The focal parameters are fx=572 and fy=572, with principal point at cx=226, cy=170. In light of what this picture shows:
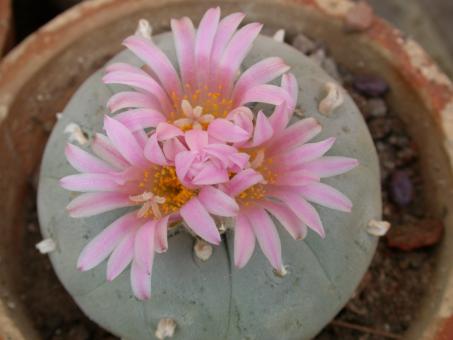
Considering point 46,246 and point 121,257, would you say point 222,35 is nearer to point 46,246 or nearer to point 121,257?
point 121,257

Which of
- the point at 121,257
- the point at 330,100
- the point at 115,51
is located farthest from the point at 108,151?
the point at 115,51

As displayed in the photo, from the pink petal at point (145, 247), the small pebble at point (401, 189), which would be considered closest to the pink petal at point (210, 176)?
the pink petal at point (145, 247)

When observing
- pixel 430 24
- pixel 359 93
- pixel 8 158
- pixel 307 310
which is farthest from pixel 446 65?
pixel 8 158

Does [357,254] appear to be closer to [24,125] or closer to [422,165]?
[422,165]

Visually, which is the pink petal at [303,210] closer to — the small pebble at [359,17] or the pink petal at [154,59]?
the pink petal at [154,59]

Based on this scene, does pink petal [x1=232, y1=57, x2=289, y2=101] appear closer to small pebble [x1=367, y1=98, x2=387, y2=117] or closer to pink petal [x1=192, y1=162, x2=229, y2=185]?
pink petal [x1=192, y1=162, x2=229, y2=185]

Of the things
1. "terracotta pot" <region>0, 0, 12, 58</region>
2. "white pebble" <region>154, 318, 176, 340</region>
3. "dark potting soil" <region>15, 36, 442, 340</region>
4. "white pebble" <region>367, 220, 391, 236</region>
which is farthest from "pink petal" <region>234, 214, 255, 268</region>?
"terracotta pot" <region>0, 0, 12, 58</region>

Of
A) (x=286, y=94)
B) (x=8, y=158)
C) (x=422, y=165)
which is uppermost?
(x=286, y=94)
